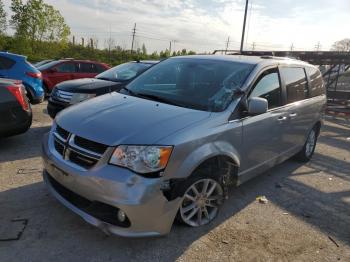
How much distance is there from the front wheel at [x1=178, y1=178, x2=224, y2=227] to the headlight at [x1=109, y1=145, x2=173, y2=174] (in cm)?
47

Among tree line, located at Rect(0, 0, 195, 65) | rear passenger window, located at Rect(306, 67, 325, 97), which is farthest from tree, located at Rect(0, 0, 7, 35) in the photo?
rear passenger window, located at Rect(306, 67, 325, 97)

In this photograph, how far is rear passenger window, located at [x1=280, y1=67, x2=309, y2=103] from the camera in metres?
4.91

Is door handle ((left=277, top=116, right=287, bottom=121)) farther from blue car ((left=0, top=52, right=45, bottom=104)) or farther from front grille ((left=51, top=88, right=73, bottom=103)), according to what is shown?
blue car ((left=0, top=52, right=45, bottom=104))

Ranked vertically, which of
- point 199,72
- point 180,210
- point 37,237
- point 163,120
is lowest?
point 37,237

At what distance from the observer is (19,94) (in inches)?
222

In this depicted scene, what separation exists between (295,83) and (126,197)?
347 cm

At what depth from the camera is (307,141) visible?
6.17m

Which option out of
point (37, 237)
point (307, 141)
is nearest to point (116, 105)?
point (37, 237)

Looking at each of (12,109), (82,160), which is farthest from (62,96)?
(82,160)

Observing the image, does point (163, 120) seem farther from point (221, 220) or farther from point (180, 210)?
point (221, 220)

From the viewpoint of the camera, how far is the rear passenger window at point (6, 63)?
28.9 feet

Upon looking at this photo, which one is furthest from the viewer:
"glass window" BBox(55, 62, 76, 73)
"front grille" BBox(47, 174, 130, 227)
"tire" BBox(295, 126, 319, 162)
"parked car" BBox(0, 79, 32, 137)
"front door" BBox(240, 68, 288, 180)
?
"glass window" BBox(55, 62, 76, 73)

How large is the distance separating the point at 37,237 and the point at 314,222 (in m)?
3.06

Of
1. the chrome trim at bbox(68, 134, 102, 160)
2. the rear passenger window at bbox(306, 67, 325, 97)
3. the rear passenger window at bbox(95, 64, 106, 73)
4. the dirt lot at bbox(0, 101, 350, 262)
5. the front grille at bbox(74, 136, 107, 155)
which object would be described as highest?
the rear passenger window at bbox(306, 67, 325, 97)
